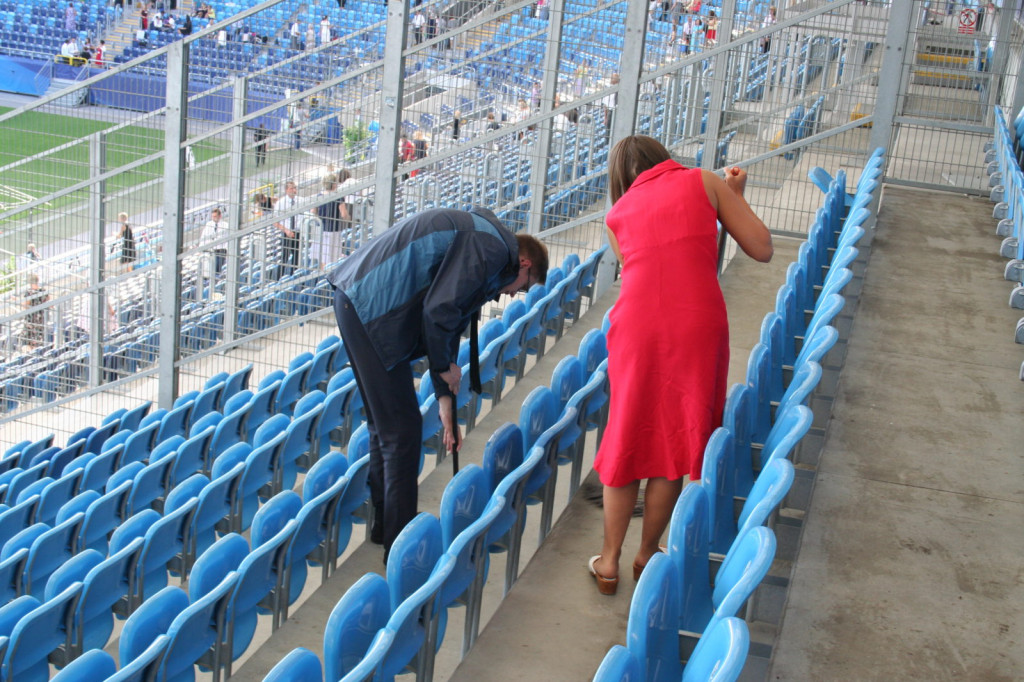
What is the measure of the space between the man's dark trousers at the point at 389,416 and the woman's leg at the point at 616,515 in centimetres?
66

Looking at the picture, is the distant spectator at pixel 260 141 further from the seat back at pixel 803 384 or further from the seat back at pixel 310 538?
the seat back at pixel 803 384

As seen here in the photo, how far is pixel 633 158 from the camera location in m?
2.46

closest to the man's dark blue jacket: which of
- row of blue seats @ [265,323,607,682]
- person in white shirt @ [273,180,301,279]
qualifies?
row of blue seats @ [265,323,607,682]

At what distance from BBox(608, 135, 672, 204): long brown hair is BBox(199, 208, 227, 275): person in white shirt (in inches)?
161

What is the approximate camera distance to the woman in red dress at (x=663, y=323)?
2.36 m

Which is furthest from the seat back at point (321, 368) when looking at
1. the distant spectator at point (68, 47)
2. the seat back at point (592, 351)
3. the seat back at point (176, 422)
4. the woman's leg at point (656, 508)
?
the distant spectator at point (68, 47)

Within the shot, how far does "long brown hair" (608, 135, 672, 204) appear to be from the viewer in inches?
96.4

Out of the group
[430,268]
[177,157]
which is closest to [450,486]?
[430,268]

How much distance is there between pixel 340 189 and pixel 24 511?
8.30 ft

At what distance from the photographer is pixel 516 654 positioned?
2305mm

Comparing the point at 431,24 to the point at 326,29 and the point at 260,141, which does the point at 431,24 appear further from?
the point at 326,29

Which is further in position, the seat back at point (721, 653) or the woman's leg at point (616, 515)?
the woman's leg at point (616, 515)

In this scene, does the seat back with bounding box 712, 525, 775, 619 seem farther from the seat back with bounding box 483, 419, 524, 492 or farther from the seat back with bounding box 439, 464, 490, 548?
the seat back with bounding box 483, 419, 524, 492

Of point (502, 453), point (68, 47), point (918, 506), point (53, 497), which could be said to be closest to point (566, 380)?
point (502, 453)
